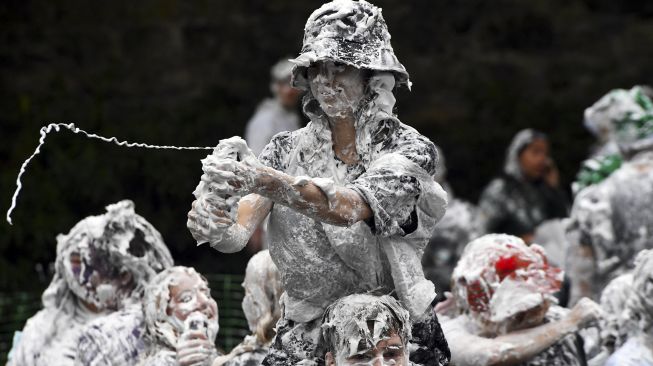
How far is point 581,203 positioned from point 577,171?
3.90m

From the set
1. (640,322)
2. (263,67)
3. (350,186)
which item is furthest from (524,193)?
(350,186)

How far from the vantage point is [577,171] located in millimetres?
18000

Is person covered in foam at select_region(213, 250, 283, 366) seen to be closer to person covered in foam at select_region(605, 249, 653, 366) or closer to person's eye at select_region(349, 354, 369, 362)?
person's eye at select_region(349, 354, 369, 362)

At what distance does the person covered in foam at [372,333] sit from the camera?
927cm

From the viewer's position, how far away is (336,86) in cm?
937

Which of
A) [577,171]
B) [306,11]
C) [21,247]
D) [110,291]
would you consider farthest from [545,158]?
[110,291]

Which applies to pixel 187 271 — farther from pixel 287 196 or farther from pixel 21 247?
pixel 21 247

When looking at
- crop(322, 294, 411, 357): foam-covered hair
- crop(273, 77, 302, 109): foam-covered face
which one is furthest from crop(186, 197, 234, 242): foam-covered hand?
crop(273, 77, 302, 109): foam-covered face

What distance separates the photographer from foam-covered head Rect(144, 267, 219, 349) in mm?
10867

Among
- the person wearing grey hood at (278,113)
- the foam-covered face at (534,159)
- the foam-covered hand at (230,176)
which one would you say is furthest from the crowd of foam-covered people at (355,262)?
the person wearing grey hood at (278,113)

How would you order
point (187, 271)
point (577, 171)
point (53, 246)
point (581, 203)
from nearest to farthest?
point (187, 271)
point (581, 203)
point (53, 246)
point (577, 171)

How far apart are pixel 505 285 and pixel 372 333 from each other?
1959 millimetres

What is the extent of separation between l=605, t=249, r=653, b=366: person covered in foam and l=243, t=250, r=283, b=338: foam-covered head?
1.61 metres

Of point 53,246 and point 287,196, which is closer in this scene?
point 287,196
